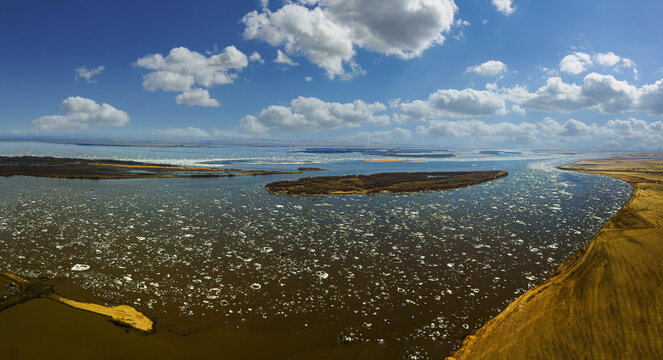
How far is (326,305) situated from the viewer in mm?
11258

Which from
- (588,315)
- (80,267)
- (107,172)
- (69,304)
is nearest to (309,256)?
(69,304)

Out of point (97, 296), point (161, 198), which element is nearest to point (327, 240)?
point (97, 296)

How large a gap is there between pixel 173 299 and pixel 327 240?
361 inches

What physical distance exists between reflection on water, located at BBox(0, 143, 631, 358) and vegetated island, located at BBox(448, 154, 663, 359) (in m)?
0.70

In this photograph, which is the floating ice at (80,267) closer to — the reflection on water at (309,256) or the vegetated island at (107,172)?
the reflection on water at (309,256)

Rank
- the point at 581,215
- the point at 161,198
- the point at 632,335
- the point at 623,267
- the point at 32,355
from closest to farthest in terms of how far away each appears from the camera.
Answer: the point at 32,355, the point at 632,335, the point at 623,267, the point at 581,215, the point at 161,198

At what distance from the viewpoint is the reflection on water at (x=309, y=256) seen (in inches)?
418

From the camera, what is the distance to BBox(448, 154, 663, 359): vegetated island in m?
8.82

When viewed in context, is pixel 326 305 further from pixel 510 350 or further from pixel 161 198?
pixel 161 198

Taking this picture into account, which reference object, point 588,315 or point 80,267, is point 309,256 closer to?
point 80,267

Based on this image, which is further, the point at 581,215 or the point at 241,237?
the point at 581,215

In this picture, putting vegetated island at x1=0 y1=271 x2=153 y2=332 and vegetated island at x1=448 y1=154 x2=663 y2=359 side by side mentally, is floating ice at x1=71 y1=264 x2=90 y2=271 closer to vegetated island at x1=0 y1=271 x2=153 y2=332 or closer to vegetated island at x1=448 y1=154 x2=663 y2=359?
vegetated island at x1=0 y1=271 x2=153 y2=332

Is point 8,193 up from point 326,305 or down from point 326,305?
up

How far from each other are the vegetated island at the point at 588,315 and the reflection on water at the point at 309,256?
70 cm
